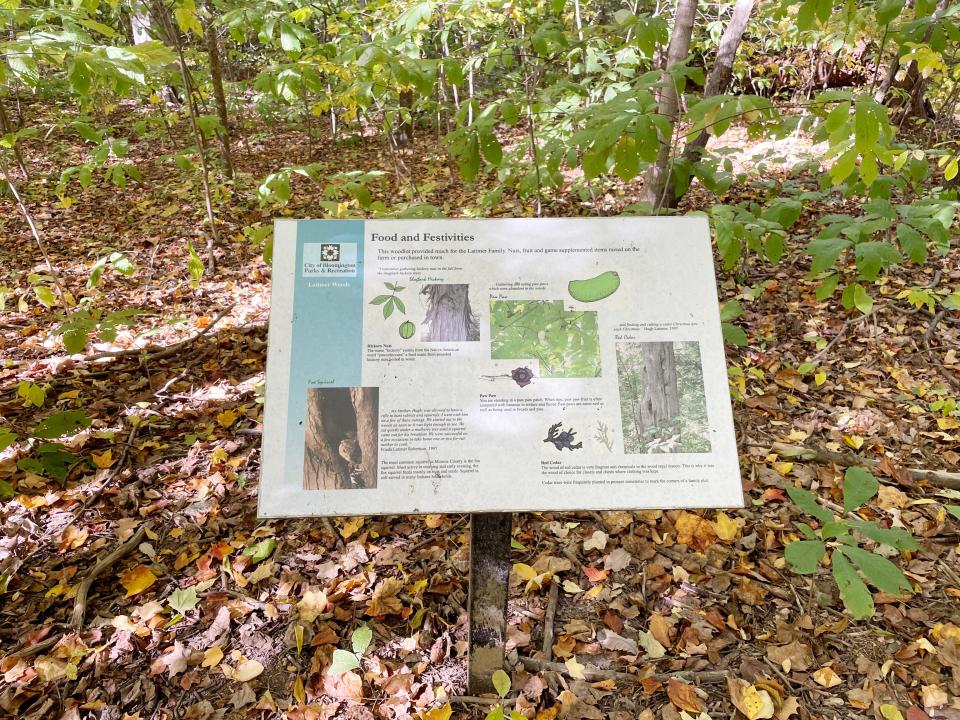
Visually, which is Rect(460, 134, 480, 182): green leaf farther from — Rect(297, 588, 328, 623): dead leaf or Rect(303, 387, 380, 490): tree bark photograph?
Rect(297, 588, 328, 623): dead leaf

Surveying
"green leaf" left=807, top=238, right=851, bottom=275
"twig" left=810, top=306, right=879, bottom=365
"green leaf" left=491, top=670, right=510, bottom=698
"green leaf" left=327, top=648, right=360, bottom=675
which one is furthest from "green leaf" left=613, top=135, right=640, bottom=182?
"twig" left=810, top=306, right=879, bottom=365

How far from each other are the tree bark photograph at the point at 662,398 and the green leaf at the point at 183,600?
1694 millimetres

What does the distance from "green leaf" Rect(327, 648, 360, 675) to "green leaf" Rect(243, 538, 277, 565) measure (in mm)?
555

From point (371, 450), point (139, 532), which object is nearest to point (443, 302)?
point (371, 450)

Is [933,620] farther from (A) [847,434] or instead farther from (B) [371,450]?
(B) [371,450]

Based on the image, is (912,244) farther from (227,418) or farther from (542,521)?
(227,418)

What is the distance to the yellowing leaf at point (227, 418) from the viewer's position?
291 cm

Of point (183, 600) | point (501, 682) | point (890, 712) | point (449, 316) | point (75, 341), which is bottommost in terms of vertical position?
point (890, 712)

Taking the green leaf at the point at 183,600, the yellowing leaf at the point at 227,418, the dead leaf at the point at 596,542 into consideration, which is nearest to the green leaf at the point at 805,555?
the dead leaf at the point at 596,542

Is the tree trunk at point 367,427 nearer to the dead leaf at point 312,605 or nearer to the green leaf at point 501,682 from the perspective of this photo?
the green leaf at point 501,682

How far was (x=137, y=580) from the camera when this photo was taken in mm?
2146

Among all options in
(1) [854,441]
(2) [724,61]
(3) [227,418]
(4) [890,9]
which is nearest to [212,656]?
(3) [227,418]

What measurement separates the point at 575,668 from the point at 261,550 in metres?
1.29

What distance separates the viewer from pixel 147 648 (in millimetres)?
1929
